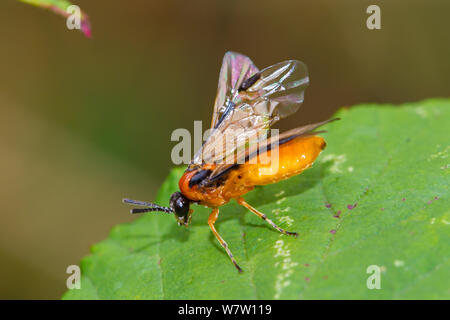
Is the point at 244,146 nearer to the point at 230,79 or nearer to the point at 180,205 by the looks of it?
the point at 230,79

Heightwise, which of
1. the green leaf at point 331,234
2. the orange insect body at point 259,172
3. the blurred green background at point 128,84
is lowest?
the green leaf at point 331,234

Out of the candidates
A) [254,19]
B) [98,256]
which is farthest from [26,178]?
[254,19]

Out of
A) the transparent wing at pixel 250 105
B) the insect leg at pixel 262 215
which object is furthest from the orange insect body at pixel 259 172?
the transparent wing at pixel 250 105

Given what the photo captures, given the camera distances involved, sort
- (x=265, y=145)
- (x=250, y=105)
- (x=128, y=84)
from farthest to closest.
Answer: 1. (x=128, y=84)
2. (x=250, y=105)
3. (x=265, y=145)

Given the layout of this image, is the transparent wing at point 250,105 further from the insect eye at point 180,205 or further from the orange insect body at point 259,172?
the insect eye at point 180,205

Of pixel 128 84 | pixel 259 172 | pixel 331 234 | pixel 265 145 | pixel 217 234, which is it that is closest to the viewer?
pixel 331 234

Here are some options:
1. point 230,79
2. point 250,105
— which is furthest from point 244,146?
point 230,79
